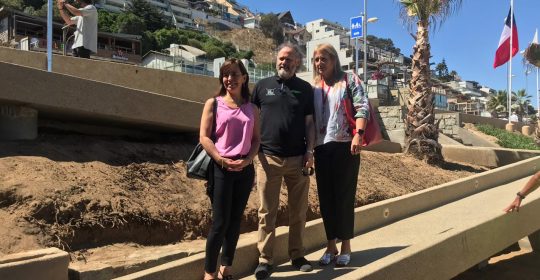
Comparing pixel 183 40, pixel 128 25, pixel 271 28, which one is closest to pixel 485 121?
pixel 128 25

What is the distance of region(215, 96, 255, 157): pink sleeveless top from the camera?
3305mm

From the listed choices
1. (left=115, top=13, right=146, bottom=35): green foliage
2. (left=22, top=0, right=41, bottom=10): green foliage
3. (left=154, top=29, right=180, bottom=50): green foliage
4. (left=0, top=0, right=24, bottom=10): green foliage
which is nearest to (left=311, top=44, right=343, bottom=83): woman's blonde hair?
(left=115, top=13, right=146, bottom=35): green foliage

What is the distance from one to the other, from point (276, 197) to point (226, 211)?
0.60 meters

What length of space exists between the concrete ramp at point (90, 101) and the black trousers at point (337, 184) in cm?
253

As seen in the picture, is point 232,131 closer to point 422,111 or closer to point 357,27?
point 422,111

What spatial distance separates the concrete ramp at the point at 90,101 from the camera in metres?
4.54

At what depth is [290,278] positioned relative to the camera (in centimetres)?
366

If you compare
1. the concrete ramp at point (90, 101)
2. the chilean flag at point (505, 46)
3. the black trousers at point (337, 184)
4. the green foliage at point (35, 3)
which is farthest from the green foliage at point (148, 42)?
the black trousers at point (337, 184)

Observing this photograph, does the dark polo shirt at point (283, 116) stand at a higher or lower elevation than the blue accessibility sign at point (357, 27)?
lower

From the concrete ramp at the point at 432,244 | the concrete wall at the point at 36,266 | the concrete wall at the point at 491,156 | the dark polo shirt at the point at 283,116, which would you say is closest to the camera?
the concrete wall at the point at 36,266

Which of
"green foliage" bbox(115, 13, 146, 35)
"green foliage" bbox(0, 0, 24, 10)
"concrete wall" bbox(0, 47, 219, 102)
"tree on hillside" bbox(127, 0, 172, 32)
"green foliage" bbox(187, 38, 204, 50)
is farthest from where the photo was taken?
"tree on hillside" bbox(127, 0, 172, 32)

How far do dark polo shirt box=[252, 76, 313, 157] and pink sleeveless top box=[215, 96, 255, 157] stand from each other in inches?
11.7

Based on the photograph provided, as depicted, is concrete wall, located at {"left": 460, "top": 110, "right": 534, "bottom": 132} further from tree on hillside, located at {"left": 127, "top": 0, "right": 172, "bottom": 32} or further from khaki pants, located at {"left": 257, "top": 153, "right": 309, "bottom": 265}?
tree on hillside, located at {"left": 127, "top": 0, "right": 172, "bottom": 32}

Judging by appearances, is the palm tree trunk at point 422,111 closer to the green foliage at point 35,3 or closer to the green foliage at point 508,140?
the green foliage at point 508,140
